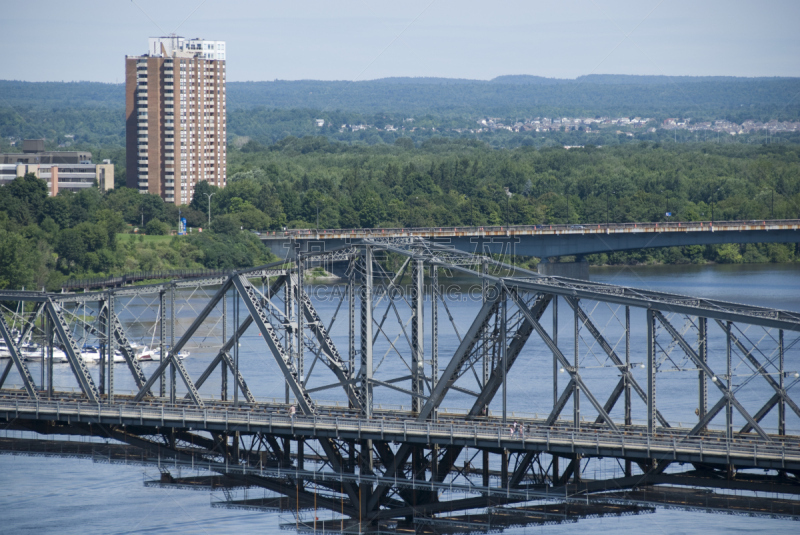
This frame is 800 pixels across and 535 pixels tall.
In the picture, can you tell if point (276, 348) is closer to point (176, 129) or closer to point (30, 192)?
point (30, 192)

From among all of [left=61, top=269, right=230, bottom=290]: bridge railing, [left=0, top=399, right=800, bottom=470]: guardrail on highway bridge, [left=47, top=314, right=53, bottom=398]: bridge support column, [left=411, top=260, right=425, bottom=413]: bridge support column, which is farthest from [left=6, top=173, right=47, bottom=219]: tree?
[left=411, top=260, right=425, bottom=413]: bridge support column

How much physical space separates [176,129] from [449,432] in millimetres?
134785

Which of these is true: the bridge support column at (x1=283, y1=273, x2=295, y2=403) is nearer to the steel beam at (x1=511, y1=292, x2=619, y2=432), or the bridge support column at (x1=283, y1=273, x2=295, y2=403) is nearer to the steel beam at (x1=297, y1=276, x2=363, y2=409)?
the steel beam at (x1=297, y1=276, x2=363, y2=409)

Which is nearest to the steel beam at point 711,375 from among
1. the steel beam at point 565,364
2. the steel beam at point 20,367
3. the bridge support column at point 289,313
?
the steel beam at point 565,364

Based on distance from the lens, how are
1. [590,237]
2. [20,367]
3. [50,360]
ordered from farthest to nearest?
Result: [590,237] < [50,360] < [20,367]

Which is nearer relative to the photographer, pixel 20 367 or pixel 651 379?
pixel 651 379

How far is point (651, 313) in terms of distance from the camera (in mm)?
45844

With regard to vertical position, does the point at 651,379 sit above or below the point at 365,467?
above

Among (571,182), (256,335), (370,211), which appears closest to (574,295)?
(256,335)

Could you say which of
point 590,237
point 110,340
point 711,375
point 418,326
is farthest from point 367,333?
point 590,237

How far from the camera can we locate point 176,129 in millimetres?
176000

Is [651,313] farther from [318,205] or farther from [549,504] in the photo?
[318,205]

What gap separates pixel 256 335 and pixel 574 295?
52340mm

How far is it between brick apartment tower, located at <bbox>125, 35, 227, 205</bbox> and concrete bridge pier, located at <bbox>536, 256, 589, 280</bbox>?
66.5 m
